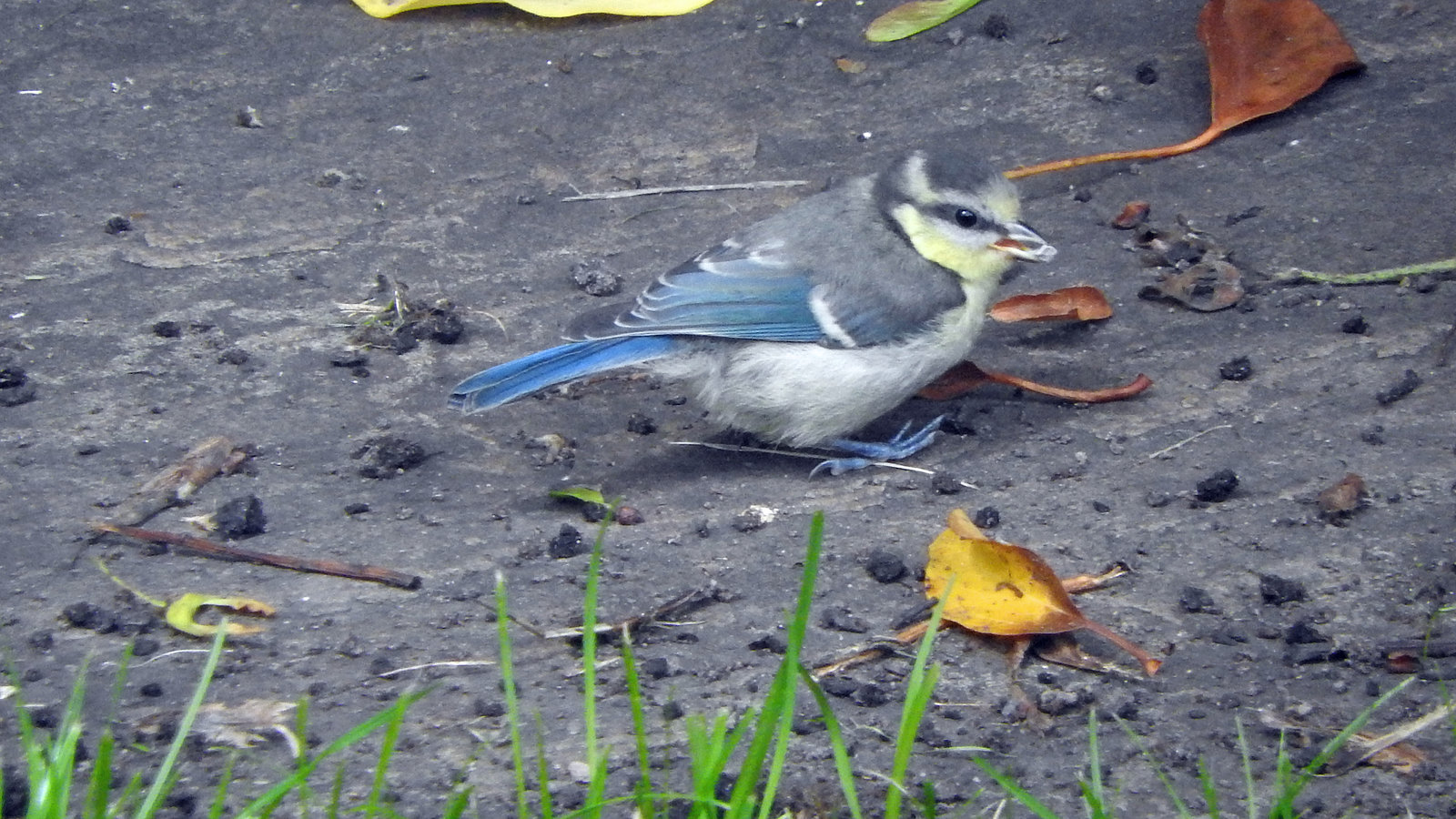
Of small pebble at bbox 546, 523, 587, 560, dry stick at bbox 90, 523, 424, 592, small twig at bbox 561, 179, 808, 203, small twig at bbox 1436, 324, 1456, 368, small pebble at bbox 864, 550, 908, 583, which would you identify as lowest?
small twig at bbox 561, 179, 808, 203

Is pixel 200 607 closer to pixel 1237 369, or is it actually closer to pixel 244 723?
pixel 244 723

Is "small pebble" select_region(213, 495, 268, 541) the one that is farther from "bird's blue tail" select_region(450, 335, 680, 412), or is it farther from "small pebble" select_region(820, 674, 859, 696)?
"small pebble" select_region(820, 674, 859, 696)

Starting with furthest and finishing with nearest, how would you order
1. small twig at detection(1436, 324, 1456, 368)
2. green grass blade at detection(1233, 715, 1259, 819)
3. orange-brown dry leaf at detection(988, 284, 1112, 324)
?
orange-brown dry leaf at detection(988, 284, 1112, 324) < small twig at detection(1436, 324, 1456, 368) < green grass blade at detection(1233, 715, 1259, 819)

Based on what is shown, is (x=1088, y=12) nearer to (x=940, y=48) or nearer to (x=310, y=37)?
(x=940, y=48)

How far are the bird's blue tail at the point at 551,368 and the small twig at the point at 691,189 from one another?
1434 millimetres

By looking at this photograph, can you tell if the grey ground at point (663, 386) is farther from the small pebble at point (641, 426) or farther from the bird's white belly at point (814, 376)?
the bird's white belly at point (814, 376)

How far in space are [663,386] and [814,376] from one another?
0.76 m

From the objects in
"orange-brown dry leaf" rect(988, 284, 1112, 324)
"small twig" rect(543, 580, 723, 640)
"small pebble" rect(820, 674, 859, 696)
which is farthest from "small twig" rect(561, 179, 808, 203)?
"small pebble" rect(820, 674, 859, 696)

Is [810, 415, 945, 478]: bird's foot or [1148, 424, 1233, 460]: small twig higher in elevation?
[1148, 424, 1233, 460]: small twig

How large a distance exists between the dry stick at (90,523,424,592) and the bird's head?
175cm

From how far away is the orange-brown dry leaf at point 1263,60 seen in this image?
204 inches

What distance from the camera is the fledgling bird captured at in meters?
3.96

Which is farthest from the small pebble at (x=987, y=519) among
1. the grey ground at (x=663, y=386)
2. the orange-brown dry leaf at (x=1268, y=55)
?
the orange-brown dry leaf at (x=1268, y=55)

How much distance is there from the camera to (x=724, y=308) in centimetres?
401
